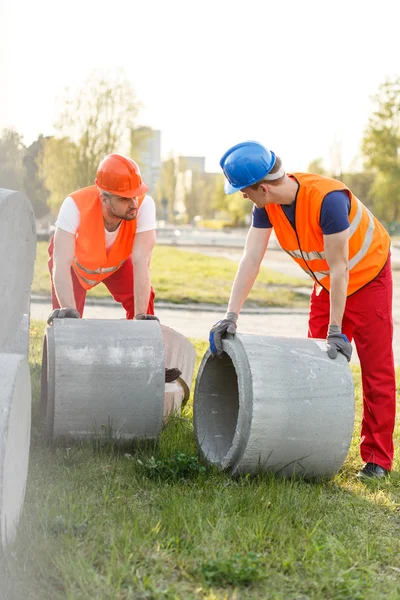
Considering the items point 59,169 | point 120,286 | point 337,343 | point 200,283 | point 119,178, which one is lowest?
point 200,283

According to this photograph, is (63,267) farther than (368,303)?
Yes

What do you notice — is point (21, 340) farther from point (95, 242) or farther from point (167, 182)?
point (167, 182)

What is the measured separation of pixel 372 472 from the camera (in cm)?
444

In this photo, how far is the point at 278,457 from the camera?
3.97 m

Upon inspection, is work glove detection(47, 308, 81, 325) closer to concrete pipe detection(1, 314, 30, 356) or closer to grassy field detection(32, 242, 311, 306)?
concrete pipe detection(1, 314, 30, 356)

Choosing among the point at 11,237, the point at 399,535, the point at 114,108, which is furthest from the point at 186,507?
the point at 114,108

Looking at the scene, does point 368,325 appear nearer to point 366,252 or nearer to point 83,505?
point 366,252

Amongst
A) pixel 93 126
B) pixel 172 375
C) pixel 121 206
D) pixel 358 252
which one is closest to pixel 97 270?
pixel 121 206

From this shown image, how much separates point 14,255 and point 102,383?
2.83ft

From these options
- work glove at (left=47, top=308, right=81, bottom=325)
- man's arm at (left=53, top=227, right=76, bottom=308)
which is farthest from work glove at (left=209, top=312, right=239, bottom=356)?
man's arm at (left=53, top=227, right=76, bottom=308)

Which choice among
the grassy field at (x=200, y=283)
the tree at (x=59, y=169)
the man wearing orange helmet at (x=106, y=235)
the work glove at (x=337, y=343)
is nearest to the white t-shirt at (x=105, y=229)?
the man wearing orange helmet at (x=106, y=235)

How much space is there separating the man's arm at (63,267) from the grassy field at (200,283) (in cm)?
928

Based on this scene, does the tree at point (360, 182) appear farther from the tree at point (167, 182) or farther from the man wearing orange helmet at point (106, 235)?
the man wearing orange helmet at point (106, 235)

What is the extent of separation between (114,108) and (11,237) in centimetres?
2741
